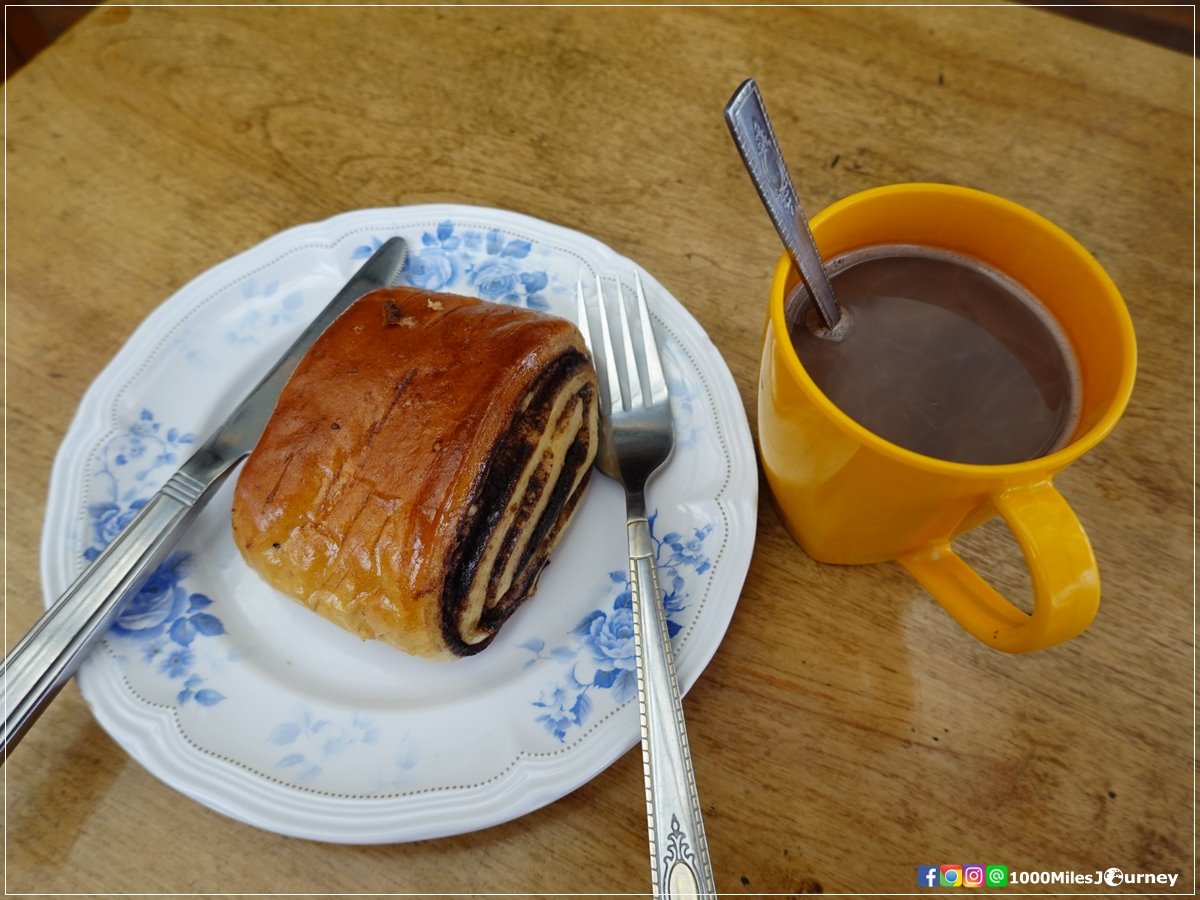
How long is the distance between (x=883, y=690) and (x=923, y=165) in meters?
0.72

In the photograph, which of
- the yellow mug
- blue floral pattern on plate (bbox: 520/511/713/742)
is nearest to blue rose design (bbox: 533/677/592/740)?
blue floral pattern on plate (bbox: 520/511/713/742)

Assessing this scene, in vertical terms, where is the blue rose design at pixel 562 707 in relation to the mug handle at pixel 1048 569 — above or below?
below

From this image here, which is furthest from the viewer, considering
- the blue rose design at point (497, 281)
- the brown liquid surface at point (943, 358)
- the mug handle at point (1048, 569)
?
the blue rose design at point (497, 281)

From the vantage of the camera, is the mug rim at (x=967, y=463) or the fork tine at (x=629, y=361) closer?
the mug rim at (x=967, y=463)

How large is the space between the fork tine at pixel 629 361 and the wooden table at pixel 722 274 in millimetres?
132

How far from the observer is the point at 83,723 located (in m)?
0.78

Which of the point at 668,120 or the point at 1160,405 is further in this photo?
the point at 668,120

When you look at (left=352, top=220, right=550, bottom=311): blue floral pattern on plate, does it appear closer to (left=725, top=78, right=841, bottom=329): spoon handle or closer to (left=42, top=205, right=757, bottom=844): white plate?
(left=42, top=205, right=757, bottom=844): white plate

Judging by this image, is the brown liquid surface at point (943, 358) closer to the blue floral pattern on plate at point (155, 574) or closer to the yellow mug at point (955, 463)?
the yellow mug at point (955, 463)

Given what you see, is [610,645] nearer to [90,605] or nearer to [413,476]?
[413,476]

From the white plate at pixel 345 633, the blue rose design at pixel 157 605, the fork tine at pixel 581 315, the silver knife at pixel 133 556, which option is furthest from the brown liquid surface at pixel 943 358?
the blue rose design at pixel 157 605

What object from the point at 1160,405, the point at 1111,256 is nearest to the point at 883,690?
the point at 1160,405

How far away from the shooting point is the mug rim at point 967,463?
1.86ft

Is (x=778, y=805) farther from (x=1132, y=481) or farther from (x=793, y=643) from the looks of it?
(x=1132, y=481)
